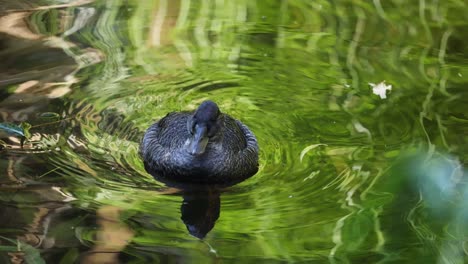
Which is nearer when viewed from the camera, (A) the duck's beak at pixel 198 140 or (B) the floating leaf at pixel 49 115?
(A) the duck's beak at pixel 198 140

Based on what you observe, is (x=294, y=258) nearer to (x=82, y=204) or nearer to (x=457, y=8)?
(x=82, y=204)

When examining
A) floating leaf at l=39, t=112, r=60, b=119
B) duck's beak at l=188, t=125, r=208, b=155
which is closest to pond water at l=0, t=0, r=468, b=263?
floating leaf at l=39, t=112, r=60, b=119

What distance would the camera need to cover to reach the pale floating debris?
7504mm

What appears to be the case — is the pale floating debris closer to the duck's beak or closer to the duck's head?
the duck's head

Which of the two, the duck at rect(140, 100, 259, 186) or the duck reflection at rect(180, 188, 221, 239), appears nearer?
the duck reflection at rect(180, 188, 221, 239)

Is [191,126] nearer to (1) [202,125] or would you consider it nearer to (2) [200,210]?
(1) [202,125]

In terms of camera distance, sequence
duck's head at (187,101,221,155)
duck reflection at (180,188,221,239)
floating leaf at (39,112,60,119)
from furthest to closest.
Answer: floating leaf at (39,112,60,119), duck's head at (187,101,221,155), duck reflection at (180,188,221,239)

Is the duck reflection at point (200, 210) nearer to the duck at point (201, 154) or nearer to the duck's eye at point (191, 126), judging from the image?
the duck at point (201, 154)

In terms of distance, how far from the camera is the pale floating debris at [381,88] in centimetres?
750

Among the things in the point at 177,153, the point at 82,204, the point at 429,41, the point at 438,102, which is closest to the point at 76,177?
the point at 82,204

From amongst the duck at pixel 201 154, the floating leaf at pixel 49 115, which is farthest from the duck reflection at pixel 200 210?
the floating leaf at pixel 49 115

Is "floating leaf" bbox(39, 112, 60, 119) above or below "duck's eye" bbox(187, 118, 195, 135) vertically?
below

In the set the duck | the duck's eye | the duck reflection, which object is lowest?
the duck reflection

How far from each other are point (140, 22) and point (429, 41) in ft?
9.83
